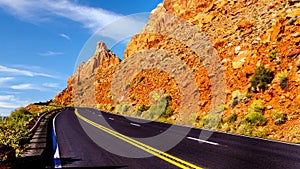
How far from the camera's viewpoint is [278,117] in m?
16.9

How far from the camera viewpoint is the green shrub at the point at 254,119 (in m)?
17.5

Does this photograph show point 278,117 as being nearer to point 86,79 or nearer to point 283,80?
point 283,80

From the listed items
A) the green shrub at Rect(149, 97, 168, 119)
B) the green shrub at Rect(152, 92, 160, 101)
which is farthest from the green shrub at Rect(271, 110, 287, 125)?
the green shrub at Rect(152, 92, 160, 101)

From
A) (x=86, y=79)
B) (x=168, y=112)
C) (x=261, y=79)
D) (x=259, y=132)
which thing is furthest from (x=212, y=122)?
(x=86, y=79)

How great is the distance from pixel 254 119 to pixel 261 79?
4577 millimetres

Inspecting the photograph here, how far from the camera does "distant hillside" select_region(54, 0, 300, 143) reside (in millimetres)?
18500

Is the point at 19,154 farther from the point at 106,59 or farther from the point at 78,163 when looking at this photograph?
the point at 106,59

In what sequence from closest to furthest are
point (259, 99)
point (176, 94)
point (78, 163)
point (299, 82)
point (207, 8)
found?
point (78, 163), point (299, 82), point (259, 99), point (176, 94), point (207, 8)

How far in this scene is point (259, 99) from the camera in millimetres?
20406

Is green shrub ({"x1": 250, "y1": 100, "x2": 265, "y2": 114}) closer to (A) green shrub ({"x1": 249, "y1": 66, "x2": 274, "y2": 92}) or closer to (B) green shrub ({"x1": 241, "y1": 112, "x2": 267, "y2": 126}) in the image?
(B) green shrub ({"x1": 241, "y1": 112, "x2": 267, "y2": 126})

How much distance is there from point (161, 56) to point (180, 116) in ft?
69.6

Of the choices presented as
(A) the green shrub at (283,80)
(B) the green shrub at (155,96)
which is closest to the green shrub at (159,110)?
(B) the green shrub at (155,96)

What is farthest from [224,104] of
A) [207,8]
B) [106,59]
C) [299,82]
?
[106,59]

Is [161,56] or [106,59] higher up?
[106,59]
